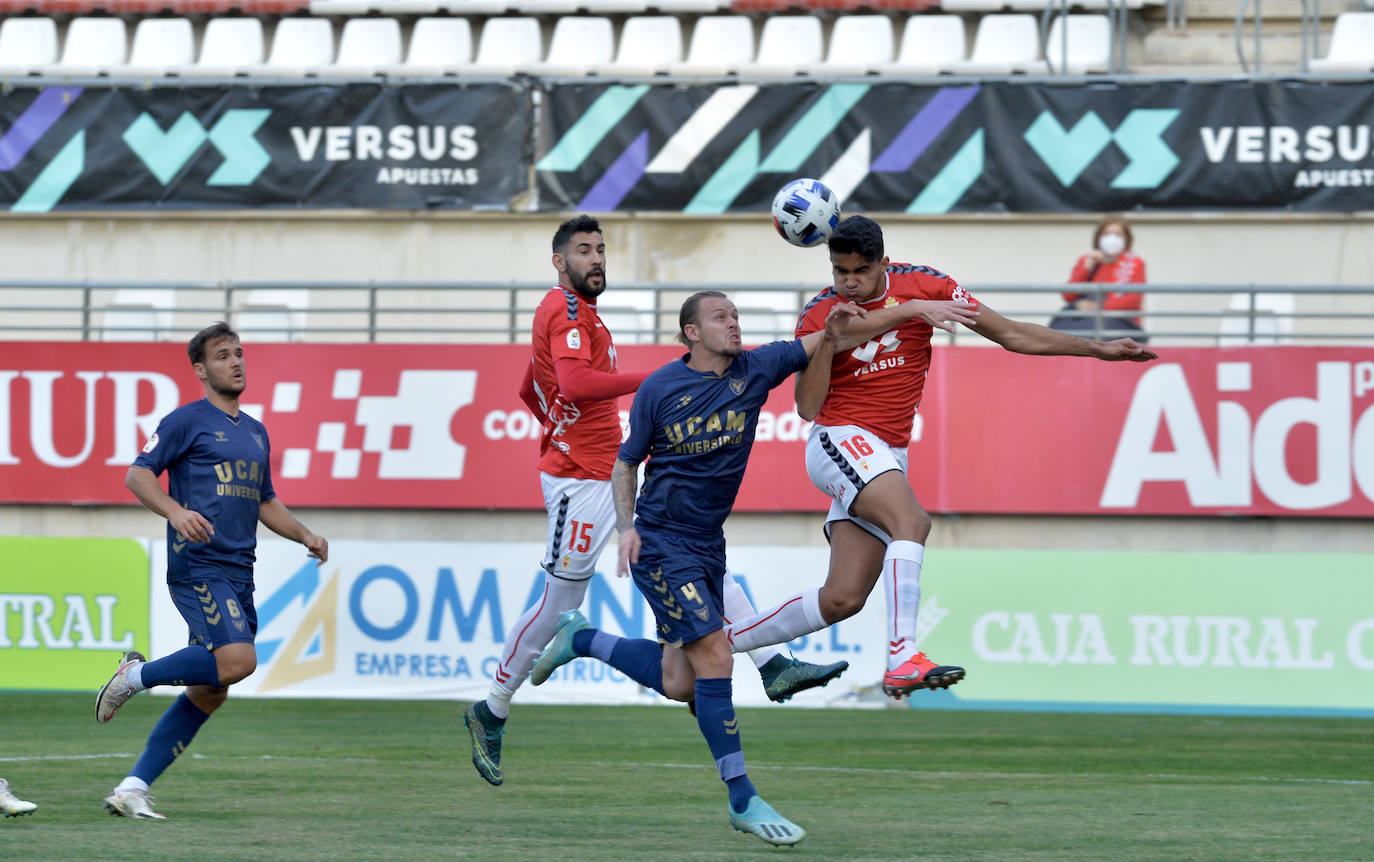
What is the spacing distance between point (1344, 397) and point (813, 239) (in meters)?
7.15

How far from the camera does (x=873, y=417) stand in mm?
7340

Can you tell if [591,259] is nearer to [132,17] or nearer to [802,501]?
[802,501]

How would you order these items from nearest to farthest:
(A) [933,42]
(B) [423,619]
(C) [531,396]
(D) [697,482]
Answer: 1. (D) [697,482]
2. (C) [531,396]
3. (B) [423,619]
4. (A) [933,42]

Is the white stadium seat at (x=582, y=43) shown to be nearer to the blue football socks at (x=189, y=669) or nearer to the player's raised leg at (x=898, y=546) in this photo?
the player's raised leg at (x=898, y=546)

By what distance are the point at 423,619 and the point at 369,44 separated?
8.12 metres

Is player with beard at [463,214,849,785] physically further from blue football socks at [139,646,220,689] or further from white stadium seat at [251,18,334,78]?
white stadium seat at [251,18,334,78]

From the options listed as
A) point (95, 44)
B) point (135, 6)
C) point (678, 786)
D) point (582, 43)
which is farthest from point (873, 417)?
point (135, 6)

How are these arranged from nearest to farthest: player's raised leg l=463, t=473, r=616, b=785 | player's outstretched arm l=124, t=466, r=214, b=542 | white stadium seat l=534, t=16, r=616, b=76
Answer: player's outstretched arm l=124, t=466, r=214, b=542 < player's raised leg l=463, t=473, r=616, b=785 < white stadium seat l=534, t=16, r=616, b=76

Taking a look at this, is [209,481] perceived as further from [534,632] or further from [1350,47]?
[1350,47]

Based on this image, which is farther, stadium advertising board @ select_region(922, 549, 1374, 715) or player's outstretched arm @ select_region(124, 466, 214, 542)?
stadium advertising board @ select_region(922, 549, 1374, 715)

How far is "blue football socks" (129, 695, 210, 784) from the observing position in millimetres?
6987

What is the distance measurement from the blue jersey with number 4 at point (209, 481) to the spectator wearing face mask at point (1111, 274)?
8.31m

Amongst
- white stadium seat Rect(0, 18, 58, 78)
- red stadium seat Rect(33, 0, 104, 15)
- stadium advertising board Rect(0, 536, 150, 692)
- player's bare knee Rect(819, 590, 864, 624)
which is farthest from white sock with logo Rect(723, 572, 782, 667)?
red stadium seat Rect(33, 0, 104, 15)

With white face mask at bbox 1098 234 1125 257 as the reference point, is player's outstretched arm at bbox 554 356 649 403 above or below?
below
